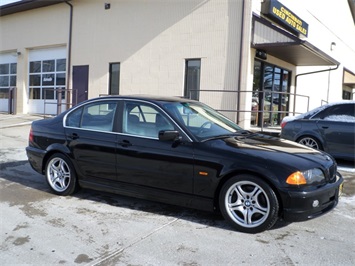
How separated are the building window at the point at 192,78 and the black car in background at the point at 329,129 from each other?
4.94 m

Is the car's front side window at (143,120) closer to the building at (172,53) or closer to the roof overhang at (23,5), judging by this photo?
the building at (172,53)

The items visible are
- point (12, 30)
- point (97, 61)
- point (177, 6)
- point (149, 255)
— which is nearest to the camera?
point (149, 255)

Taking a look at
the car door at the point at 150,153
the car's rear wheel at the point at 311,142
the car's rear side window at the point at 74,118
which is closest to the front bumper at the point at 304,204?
the car door at the point at 150,153

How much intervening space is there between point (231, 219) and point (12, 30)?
1934 cm

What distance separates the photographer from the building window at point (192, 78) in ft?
43.1

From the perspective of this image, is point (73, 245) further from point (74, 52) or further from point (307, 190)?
point (74, 52)

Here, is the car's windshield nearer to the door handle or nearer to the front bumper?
the door handle

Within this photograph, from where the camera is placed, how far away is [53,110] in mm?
18375

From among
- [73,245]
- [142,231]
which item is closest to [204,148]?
[142,231]

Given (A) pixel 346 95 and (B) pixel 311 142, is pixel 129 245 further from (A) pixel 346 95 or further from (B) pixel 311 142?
(A) pixel 346 95

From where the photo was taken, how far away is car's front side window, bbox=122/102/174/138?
4691 millimetres

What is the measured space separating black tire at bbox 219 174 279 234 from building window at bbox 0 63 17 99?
62.7 ft

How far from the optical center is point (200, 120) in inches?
193

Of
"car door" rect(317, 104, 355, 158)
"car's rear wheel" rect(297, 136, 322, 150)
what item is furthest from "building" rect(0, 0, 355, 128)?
"car door" rect(317, 104, 355, 158)
